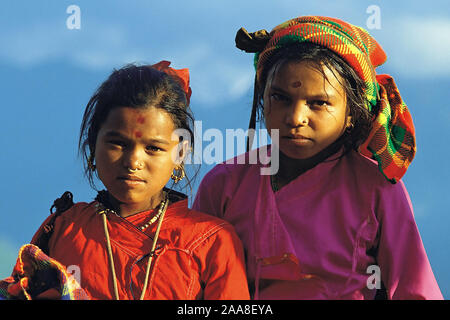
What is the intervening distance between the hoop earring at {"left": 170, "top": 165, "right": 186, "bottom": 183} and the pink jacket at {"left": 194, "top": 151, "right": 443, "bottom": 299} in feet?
0.86

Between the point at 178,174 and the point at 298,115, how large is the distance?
0.58 m

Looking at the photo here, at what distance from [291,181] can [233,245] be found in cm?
39

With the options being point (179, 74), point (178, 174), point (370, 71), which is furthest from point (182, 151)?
point (370, 71)

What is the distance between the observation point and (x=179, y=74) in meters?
2.68

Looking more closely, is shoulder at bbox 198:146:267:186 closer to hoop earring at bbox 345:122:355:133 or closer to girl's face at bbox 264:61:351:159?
girl's face at bbox 264:61:351:159

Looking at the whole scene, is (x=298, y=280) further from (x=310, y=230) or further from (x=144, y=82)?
(x=144, y=82)

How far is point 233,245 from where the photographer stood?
7.87ft

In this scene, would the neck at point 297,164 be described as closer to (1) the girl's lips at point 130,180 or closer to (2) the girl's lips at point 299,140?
(2) the girl's lips at point 299,140

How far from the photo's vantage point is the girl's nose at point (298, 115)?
2375mm

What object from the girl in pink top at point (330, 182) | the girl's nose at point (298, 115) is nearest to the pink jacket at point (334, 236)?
the girl in pink top at point (330, 182)

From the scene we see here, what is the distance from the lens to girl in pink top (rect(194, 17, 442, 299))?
2391mm
